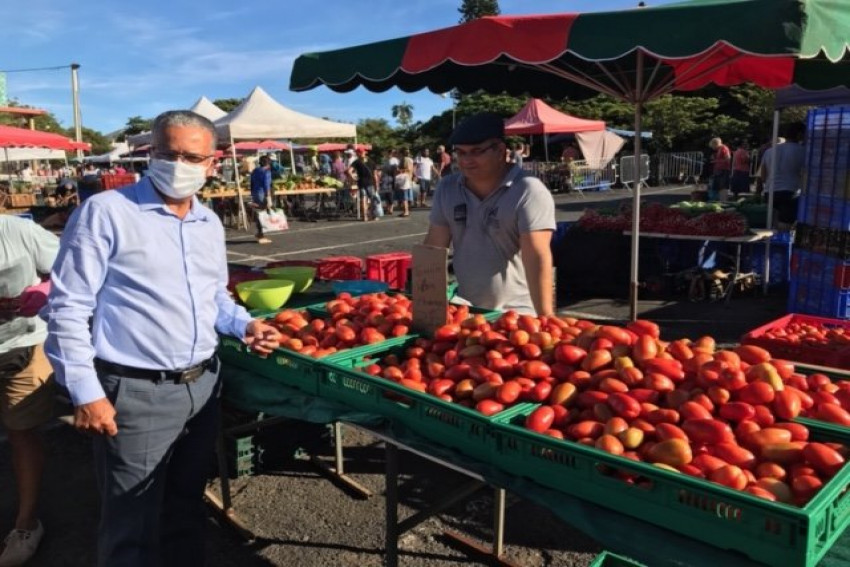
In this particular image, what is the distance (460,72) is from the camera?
666 cm

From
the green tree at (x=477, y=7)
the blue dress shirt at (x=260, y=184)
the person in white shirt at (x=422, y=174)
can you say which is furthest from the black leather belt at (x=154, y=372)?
the green tree at (x=477, y=7)

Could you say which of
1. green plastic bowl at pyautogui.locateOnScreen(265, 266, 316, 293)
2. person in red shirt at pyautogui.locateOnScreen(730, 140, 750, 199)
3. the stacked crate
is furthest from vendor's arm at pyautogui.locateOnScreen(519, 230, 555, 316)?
person in red shirt at pyautogui.locateOnScreen(730, 140, 750, 199)

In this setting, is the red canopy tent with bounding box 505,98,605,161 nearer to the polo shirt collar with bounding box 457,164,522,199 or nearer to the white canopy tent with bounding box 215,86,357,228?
the white canopy tent with bounding box 215,86,357,228

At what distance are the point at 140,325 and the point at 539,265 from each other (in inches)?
69.9

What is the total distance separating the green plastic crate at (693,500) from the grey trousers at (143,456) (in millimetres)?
1239

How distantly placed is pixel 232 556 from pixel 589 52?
3581mm

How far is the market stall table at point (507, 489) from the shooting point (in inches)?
65.0

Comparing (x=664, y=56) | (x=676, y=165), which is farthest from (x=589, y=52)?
(x=676, y=165)

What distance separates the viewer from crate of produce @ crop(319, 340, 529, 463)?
216 centimetres

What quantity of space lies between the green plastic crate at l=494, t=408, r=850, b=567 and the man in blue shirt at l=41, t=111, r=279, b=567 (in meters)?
1.24

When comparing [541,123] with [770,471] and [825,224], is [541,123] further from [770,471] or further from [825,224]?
[770,471]

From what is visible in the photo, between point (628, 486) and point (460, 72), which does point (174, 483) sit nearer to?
point (628, 486)

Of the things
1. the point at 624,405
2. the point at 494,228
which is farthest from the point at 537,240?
the point at 624,405

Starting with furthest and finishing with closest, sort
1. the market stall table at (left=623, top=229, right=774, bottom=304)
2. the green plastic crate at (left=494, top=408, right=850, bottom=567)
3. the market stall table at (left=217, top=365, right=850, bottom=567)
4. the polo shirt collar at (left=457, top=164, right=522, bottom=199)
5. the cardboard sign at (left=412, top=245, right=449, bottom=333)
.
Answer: the market stall table at (left=623, top=229, right=774, bottom=304) → the polo shirt collar at (left=457, top=164, right=522, bottom=199) → the cardboard sign at (left=412, top=245, right=449, bottom=333) → the market stall table at (left=217, top=365, right=850, bottom=567) → the green plastic crate at (left=494, top=408, right=850, bottom=567)
